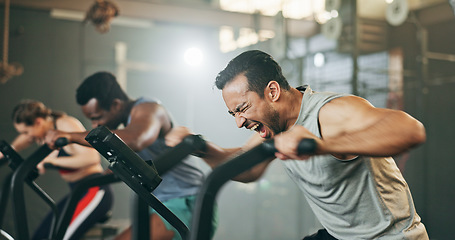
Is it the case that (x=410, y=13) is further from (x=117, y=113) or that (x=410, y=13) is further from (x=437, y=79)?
(x=117, y=113)

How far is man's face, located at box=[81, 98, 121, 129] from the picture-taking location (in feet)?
9.10

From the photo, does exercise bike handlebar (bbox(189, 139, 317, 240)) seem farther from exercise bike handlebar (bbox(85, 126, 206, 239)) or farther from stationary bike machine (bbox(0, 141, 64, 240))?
stationary bike machine (bbox(0, 141, 64, 240))

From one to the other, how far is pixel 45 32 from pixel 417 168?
5.00 m

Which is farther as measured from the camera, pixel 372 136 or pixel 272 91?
pixel 272 91

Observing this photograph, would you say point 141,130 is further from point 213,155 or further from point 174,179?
point 213,155

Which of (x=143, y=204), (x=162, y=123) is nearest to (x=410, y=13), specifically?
(x=162, y=123)

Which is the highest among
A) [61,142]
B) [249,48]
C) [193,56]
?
[249,48]

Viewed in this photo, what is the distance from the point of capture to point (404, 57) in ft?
17.7

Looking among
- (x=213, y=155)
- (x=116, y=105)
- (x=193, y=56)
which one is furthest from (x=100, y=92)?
(x=193, y=56)

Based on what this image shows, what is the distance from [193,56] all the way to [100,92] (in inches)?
179

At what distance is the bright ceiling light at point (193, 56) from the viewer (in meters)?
7.22

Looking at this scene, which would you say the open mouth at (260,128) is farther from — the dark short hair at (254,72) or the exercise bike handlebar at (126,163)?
the exercise bike handlebar at (126,163)

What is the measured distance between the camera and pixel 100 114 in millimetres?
2793

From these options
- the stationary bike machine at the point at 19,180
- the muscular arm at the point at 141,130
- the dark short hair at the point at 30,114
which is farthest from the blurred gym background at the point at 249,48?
the stationary bike machine at the point at 19,180
